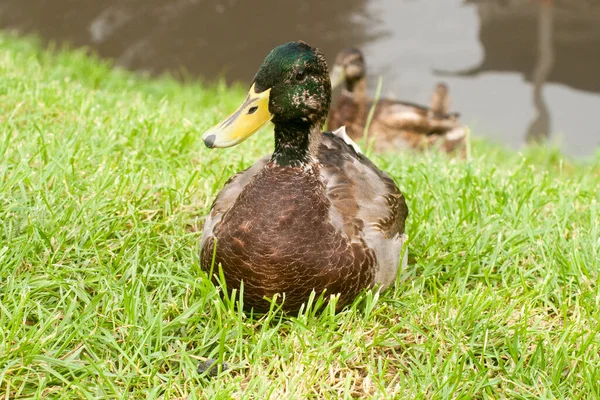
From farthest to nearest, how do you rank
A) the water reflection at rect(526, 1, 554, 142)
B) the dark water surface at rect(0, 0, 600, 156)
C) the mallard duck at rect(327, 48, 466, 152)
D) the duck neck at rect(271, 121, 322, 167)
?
1. the dark water surface at rect(0, 0, 600, 156)
2. the water reflection at rect(526, 1, 554, 142)
3. the mallard duck at rect(327, 48, 466, 152)
4. the duck neck at rect(271, 121, 322, 167)

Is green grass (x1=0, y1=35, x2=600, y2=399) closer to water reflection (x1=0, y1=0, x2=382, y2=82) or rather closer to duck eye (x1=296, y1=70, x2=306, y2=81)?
duck eye (x1=296, y1=70, x2=306, y2=81)

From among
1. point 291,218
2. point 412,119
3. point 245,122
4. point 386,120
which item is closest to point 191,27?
point 386,120

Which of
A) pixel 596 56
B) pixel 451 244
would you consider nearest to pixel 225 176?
pixel 451 244

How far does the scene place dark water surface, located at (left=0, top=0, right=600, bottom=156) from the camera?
8422mm

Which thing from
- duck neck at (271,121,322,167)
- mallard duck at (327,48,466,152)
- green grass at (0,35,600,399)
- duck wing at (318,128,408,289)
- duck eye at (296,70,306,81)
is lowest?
mallard duck at (327,48,466,152)

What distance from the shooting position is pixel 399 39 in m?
8.66

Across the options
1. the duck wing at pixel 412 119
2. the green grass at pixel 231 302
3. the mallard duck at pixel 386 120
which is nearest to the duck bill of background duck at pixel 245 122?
the green grass at pixel 231 302

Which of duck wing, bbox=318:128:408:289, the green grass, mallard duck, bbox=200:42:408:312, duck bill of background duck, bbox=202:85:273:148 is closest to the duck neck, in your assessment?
mallard duck, bbox=200:42:408:312

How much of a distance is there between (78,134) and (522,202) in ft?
7.69

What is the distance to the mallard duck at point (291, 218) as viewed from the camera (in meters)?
2.53

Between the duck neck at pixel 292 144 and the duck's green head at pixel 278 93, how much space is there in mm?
54

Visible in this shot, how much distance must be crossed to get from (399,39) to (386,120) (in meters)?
2.48

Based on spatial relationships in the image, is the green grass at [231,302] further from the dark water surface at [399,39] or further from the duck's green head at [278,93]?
the dark water surface at [399,39]

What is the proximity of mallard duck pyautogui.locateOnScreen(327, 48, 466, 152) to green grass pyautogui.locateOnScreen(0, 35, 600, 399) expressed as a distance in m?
2.61
